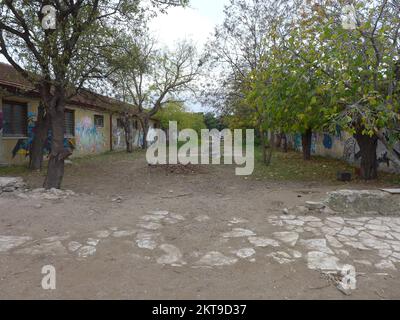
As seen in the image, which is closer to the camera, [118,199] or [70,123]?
[118,199]

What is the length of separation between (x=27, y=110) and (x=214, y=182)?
27.9 feet

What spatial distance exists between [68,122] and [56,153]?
8695 mm

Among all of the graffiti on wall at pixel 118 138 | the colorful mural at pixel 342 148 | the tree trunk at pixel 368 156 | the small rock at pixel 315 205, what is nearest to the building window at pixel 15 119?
the graffiti on wall at pixel 118 138

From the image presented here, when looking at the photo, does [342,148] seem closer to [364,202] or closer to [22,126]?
[364,202]

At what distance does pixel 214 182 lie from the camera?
8922 mm

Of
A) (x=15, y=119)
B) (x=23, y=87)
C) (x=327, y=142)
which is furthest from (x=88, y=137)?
(x=327, y=142)

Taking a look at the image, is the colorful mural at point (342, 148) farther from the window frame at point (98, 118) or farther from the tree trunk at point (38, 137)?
the window frame at point (98, 118)

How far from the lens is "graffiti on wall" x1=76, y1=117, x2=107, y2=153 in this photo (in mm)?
16256

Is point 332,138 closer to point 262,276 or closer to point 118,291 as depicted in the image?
point 262,276

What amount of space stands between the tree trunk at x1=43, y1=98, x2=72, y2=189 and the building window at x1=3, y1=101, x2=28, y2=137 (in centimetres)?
519

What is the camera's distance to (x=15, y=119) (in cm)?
1191

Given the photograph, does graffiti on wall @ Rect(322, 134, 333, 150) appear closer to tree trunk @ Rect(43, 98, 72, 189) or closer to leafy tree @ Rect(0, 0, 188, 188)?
leafy tree @ Rect(0, 0, 188, 188)

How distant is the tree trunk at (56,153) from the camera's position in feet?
24.3

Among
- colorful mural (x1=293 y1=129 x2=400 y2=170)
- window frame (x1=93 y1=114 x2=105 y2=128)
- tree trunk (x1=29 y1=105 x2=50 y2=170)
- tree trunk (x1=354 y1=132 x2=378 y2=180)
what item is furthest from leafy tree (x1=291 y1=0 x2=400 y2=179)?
window frame (x1=93 y1=114 x2=105 y2=128)
